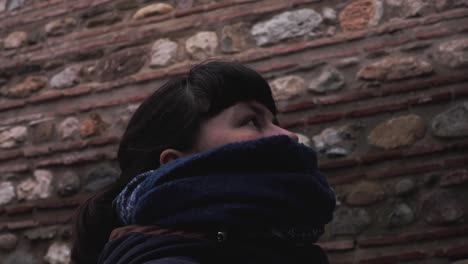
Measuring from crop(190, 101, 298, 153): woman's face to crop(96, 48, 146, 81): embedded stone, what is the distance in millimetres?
1942

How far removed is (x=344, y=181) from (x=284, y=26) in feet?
2.84

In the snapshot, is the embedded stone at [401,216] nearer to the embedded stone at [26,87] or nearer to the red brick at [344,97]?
the red brick at [344,97]

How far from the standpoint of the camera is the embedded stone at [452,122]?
Answer: 2711 millimetres

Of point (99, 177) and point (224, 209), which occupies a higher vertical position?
point (224, 209)

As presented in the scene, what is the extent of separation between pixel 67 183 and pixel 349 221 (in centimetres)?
152

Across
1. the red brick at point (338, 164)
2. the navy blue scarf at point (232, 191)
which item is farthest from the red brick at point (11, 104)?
the navy blue scarf at point (232, 191)

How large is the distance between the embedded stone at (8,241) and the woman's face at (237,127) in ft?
7.19

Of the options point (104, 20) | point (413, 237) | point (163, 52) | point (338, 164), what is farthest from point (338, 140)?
point (104, 20)

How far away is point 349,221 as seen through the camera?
2777mm

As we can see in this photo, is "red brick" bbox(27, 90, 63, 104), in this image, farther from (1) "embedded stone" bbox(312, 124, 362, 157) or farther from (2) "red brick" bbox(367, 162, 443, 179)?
(2) "red brick" bbox(367, 162, 443, 179)

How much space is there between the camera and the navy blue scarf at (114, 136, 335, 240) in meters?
1.46

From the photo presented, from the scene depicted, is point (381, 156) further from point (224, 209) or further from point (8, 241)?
point (8, 241)

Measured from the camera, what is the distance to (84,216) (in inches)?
69.0

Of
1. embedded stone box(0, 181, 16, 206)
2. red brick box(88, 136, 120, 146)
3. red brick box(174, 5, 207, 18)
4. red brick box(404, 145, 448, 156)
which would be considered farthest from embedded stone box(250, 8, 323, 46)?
embedded stone box(0, 181, 16, 206)
